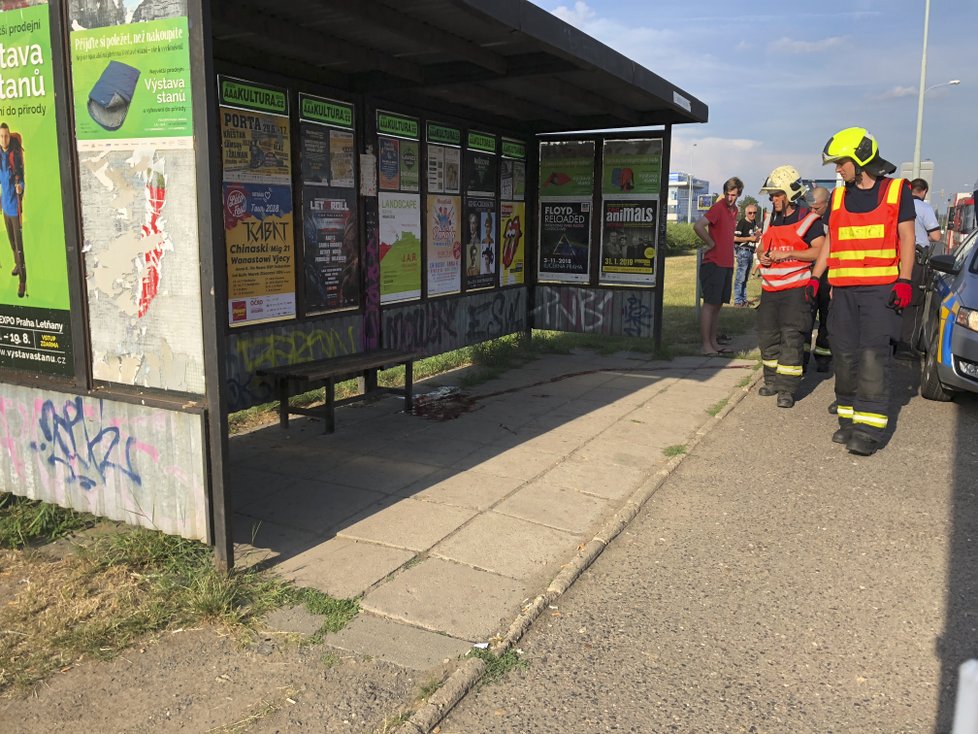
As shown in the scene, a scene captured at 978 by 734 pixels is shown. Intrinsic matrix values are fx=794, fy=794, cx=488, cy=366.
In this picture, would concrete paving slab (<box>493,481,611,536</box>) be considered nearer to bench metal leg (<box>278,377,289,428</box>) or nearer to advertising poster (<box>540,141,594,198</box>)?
bench metal leg (<box>278,377,289,428</box>)

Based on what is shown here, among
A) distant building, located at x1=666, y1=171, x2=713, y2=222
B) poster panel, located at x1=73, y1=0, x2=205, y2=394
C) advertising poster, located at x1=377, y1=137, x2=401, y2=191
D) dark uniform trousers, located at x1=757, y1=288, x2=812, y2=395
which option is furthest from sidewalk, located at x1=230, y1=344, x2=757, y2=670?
distant building, located at x1=666, y1=171, x2=713, y2=222

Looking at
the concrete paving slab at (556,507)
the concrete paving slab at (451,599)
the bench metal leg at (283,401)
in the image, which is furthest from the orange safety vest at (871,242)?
the bench metal leg at (283,401)

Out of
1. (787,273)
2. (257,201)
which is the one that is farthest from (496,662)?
(787,273)

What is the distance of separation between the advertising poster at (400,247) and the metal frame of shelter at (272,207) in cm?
3

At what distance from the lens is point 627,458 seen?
5.90 metres

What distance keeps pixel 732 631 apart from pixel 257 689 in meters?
2.00

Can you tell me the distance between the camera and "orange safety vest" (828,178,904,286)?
5910mm

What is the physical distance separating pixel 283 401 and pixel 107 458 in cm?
225

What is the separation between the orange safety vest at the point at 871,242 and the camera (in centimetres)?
591

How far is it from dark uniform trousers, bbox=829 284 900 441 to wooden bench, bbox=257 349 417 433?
140 inches

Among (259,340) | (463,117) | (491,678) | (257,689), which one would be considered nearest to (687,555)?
(491,678)

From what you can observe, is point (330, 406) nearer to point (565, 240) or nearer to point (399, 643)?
point (399, 643)

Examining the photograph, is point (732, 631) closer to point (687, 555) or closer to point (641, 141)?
point (687, 555)

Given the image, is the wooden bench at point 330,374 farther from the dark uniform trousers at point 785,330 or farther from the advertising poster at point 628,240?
the advertising poster at point 628,240
